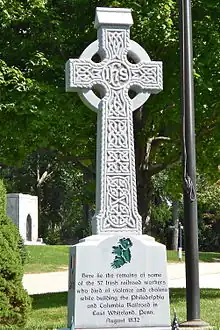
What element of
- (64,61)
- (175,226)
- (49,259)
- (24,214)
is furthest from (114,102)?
(24,214)

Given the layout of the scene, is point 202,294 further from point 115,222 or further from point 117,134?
point 117,134

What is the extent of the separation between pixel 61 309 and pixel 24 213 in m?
30.1

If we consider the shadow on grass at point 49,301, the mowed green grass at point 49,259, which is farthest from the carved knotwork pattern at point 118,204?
the mowed green grass at point 49,259

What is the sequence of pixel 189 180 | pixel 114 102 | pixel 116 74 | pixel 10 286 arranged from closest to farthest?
pixel 114 102
pixel 116 74
pixel 10 286
pixel 189 180

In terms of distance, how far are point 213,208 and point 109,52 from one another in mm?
36560

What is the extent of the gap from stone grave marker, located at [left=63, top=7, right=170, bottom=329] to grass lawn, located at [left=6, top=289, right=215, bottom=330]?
5.93 ft

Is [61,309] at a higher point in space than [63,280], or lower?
lower

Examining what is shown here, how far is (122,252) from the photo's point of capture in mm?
7953

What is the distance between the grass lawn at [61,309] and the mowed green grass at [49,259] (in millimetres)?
12160

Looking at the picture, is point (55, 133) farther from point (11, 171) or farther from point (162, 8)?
point (11, 171)

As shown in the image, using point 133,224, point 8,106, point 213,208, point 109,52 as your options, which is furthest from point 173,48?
point 213,208

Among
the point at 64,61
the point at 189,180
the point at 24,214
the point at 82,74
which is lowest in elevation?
the point at 189,180

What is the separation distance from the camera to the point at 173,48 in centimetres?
1506

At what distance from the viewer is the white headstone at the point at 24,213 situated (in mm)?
43219
